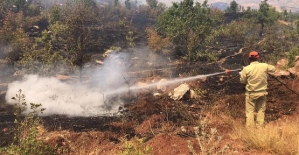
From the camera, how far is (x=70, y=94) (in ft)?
29.1

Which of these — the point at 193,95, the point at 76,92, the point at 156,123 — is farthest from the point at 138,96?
the point at 156,123

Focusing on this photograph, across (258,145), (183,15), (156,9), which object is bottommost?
(258,145)

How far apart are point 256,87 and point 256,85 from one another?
0.14ft

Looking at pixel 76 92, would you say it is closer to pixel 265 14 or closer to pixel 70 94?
pixel 70 94

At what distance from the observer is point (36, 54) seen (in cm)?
1073

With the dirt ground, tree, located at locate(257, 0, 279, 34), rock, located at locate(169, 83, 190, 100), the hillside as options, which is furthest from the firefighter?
tree, located at locate(257, 0, 279, 34)

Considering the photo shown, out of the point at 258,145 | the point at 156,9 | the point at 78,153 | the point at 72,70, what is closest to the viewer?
the point at 258,145

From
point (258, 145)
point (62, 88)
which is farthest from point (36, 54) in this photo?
point (258, 145)

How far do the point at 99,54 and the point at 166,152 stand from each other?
39.6ft

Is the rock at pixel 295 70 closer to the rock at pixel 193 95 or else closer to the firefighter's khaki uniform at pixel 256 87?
the rock at pixel 193 95

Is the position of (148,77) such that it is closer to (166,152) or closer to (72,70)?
(72,70)

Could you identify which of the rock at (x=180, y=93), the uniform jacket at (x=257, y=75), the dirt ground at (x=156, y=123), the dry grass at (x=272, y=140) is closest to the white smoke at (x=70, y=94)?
the dirt ground at (x=156, y=123)

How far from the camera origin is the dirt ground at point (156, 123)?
453 cm

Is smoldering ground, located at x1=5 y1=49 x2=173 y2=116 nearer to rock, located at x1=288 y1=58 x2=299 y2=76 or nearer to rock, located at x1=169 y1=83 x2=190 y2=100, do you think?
rock, located at x1=169 y1=83 x2=190 y2=100
